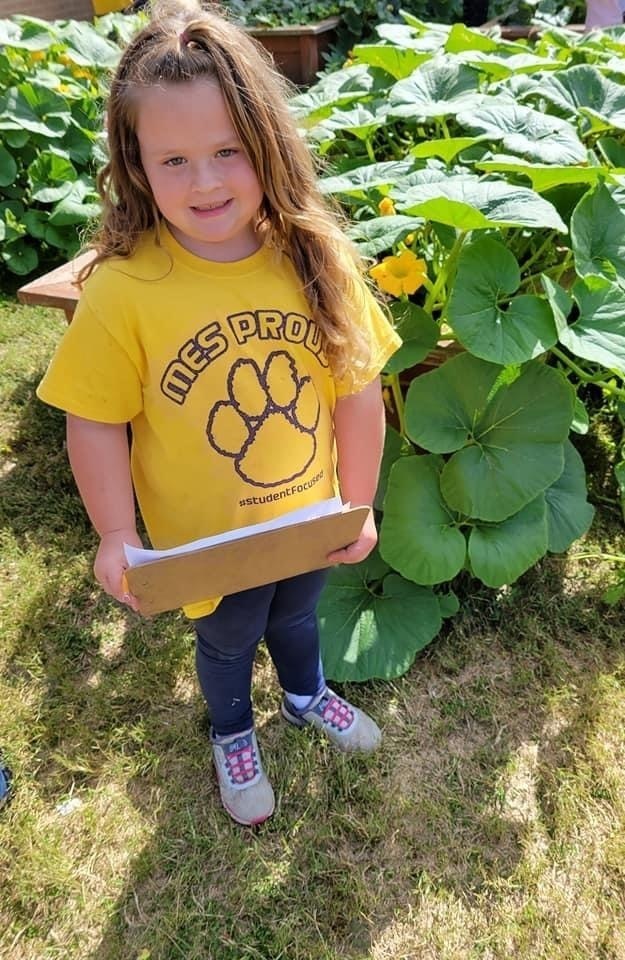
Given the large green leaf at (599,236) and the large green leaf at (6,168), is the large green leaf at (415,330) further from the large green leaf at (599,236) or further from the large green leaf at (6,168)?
the large green leaf at (6,168)

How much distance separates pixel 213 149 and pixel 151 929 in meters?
1.45

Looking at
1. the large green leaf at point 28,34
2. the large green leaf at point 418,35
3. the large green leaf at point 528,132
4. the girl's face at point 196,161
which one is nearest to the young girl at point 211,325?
the girl's face at point 196,161

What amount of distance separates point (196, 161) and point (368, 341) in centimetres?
40

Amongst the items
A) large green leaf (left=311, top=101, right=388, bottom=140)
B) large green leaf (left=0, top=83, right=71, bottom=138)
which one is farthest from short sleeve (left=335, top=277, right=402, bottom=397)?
large green leaf (left=0, top=83, right=71, bottom=138)

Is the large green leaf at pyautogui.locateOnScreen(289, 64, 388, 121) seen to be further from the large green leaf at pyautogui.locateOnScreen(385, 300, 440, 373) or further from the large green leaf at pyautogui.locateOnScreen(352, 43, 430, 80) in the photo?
the large green leaf at pyautogui.locateOnScreen(385, 300, 440, 373)

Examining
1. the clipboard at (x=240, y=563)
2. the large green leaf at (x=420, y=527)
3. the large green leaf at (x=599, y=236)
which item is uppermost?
the large green leaf at (x=599, y=236)

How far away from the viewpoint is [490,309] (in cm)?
163

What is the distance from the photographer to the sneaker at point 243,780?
157 cm

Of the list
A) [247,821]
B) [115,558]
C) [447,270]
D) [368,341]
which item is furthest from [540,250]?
[247,821]

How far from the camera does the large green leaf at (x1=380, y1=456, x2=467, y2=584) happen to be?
1.76 meters

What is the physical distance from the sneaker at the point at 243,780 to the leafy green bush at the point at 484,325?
1.02 ft

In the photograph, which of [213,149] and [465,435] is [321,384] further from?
[465,435]

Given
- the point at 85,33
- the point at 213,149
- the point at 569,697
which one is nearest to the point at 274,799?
the point at 569,697

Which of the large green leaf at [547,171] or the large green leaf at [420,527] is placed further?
the large green leaf at [420,527]
